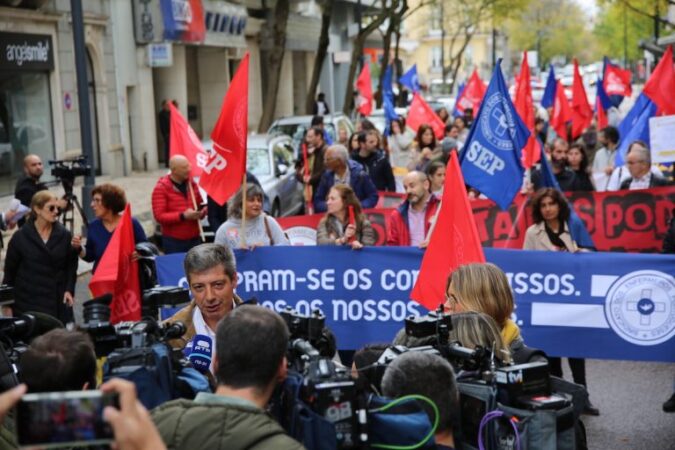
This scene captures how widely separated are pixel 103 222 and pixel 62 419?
630 centimetres

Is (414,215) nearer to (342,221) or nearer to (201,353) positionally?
(342,221)

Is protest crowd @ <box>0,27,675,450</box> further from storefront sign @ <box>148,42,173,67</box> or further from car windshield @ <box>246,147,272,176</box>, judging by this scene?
storefront sign @ <box>148,42,173,67</box>

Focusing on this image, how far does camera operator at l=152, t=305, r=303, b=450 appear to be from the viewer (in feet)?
9.07

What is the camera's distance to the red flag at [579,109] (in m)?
19.2

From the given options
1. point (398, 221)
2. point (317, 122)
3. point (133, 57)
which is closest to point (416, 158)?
point (317, 122)

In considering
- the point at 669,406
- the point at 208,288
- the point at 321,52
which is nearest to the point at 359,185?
the point at 669,406

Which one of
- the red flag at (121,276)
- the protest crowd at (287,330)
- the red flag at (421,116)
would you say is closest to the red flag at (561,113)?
the red flag at (421,116)

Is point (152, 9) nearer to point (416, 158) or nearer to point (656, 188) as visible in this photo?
A: point (416, 158)

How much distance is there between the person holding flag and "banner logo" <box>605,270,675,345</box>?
1.95 m

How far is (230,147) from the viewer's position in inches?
312

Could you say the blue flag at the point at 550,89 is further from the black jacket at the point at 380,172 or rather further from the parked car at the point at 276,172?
the black jacket at the point at 380,172

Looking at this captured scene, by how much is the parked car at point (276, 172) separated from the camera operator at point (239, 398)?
1284 centimetres

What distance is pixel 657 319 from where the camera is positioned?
23.6 ft

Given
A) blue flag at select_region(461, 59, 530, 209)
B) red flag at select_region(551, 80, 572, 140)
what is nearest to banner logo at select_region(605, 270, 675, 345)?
blue flag at select_region(461, 59, 530, 209)
